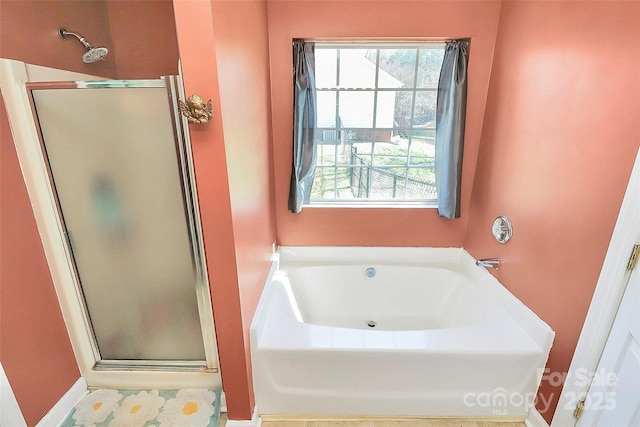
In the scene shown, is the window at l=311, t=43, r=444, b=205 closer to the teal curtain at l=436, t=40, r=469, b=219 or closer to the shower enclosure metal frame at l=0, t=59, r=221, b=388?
the teal curtain at l=436, t=40, r=469, b=219

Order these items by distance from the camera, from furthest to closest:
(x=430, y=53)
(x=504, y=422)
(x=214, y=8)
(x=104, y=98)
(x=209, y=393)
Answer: (x=430, y=53), (x=209, y=393), (x=504, y=422), (x=104, y=98), (x=214, y=8)

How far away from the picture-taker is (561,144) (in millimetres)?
1422

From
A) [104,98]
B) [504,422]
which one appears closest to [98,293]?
[104,98]

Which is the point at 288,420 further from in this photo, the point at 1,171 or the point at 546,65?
the point at 546,65

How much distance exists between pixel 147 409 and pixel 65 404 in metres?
0.41

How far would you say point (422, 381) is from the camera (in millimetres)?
1568

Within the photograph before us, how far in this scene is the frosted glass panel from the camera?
4.59ft

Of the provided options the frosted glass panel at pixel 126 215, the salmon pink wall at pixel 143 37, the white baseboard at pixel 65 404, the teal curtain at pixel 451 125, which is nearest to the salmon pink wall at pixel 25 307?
the white baseboard at pixel 65 404

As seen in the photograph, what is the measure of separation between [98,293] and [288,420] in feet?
4.00

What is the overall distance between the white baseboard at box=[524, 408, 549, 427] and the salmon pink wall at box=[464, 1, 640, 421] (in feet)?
0.20

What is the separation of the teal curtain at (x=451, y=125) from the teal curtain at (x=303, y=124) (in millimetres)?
856

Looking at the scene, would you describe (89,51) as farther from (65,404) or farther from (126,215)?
(65,404)

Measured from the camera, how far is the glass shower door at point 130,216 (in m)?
1.39

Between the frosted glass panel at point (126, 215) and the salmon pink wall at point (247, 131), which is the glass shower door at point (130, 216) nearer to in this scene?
the frosted glass panel at point (126, 215)
